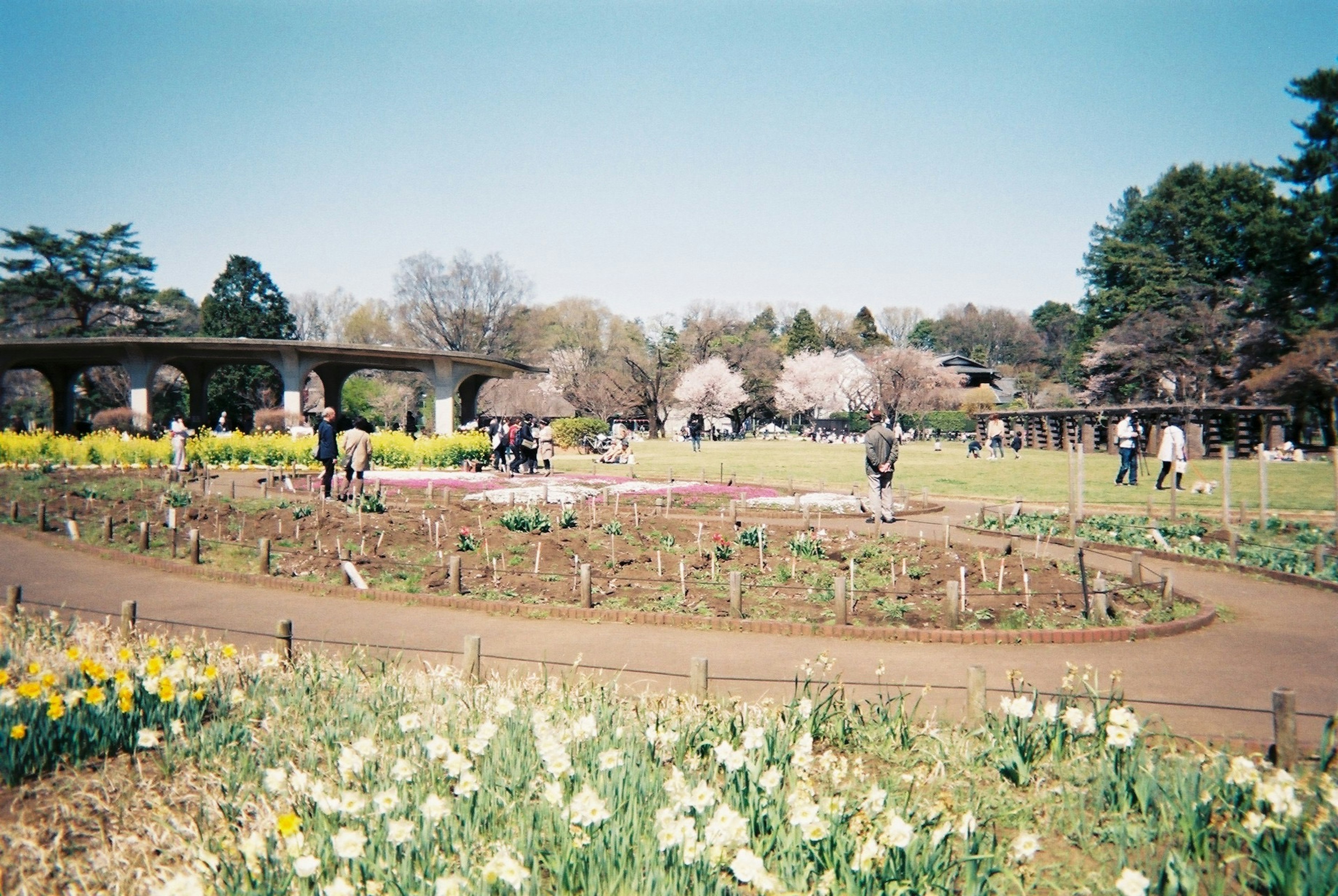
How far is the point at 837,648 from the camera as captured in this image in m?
8.91

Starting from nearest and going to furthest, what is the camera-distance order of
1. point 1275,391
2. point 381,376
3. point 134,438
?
1. point 134,438
2. point 1275,391
3. point 381,376

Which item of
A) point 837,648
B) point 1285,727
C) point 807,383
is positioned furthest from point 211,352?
point 807,383

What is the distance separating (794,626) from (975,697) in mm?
3622

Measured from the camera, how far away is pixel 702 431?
73.9 m

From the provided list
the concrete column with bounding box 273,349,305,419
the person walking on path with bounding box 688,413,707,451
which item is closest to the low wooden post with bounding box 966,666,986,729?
the concrete column with bounding box 273,349,305,419

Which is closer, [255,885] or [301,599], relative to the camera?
[255,885]

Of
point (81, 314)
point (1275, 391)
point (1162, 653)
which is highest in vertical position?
point (81, 314)

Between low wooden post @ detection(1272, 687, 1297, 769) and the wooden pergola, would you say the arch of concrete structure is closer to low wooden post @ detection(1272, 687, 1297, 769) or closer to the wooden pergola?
the wooden pergola

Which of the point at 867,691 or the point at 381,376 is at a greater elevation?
the point at 381,376

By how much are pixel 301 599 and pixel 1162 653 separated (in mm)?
8951

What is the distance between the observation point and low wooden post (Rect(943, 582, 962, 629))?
30.8 ft

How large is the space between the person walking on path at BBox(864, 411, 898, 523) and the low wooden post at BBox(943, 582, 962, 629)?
675cm

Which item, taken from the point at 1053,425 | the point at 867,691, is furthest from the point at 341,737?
the point at 1053,425

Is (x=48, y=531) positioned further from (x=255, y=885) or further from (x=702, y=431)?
(x=702, y=431)
